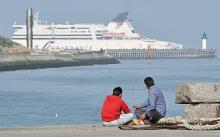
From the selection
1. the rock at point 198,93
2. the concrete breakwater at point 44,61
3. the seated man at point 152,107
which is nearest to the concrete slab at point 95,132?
the seated man at point 152,107

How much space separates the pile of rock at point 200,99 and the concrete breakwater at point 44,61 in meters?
72.8

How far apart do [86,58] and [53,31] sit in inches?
1648

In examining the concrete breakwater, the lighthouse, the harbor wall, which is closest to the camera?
the concrete breakwater

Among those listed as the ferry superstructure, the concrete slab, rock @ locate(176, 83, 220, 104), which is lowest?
the concrete slab

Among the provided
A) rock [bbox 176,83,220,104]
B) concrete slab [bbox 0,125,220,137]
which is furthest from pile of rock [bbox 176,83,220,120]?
concrete slab [bbox 0,125,220,137]

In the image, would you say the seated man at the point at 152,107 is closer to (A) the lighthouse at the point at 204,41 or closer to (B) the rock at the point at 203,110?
(B) the rock at the point at 203,110

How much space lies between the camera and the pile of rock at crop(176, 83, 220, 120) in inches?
473

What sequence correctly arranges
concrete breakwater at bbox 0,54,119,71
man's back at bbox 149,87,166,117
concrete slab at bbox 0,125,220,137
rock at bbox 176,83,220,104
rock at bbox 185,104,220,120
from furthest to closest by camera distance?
concrete breakwater at bbox 0,54,119,71
man's back at bbox 149,87,166,117
rock at bbox 185,104,220,120
rock at bbox 176,83,220,104
concrete slab at bbox 0,125,220,137

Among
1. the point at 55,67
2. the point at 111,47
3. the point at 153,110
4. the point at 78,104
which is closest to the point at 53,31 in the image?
the point at 111,47

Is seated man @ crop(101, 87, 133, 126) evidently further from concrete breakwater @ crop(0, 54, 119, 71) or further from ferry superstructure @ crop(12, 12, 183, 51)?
ferry superstructure @ crop(12, 12, 183, 51)

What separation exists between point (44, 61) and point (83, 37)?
2474 inches

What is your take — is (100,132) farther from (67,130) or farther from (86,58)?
(86,58)

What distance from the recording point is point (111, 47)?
161 m

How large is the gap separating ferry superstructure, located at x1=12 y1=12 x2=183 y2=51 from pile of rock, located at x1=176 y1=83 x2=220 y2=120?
486 ft
